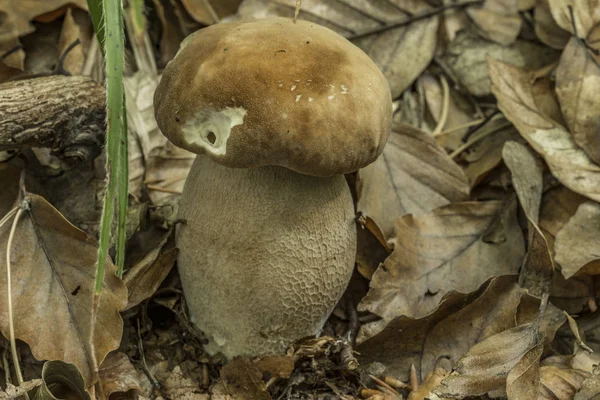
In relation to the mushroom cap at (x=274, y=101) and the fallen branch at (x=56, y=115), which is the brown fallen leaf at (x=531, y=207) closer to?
the mushroom cap at (x=274, y=101)

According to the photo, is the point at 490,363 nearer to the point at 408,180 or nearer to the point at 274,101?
the point at 408,180

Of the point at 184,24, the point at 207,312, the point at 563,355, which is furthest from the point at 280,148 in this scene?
the point at 184,24

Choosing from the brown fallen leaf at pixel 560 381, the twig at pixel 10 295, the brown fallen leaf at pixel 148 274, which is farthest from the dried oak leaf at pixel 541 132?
the twig at pixel 10 295

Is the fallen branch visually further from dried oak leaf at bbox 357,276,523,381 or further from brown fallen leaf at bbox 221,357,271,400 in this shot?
dried oak leaf at bbox 357,276,523,381

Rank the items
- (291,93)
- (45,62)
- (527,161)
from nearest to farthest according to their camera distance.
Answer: (291,93) < (527,161) < (45,62)

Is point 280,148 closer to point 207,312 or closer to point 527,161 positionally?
point 207,312

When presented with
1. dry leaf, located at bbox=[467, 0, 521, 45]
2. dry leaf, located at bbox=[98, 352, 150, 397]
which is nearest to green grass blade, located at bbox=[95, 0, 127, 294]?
dry leaf, located at bbox=[98, 352, 150, 397]
